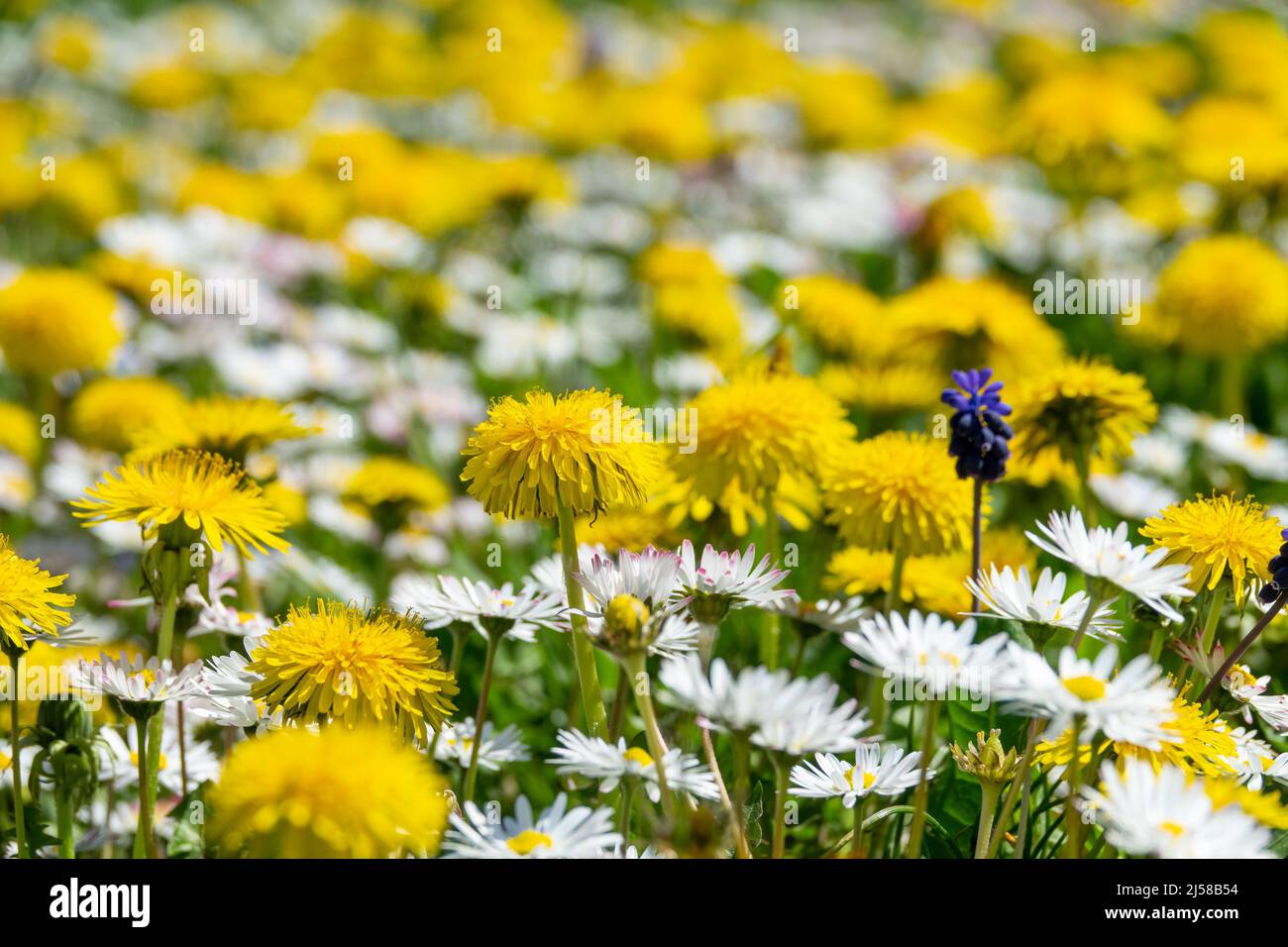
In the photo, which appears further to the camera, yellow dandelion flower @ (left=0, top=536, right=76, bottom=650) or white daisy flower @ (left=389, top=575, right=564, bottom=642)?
white daisy flower @ (left=389, top=575, right=564, bottom=642)

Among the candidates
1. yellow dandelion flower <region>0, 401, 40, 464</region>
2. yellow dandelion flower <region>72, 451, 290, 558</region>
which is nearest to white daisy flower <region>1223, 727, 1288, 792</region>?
yellow dandelion flower <region>72, 451, 290, 558</region>

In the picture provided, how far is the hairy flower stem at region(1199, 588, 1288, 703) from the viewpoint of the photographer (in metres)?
1.47

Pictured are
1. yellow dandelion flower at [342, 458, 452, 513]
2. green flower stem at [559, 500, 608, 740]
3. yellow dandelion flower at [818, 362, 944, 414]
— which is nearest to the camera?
green flower stem at [559, 500, 608, 740]

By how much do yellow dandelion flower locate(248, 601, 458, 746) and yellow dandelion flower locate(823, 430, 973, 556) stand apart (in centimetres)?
68

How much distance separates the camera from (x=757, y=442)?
1925 millimetres

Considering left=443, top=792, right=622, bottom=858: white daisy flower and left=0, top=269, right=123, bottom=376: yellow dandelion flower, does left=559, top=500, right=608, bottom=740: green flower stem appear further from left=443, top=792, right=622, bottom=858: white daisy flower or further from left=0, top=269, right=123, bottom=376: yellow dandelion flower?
left=0, top=269, right=123, bottom=376: yellow dandelion flower

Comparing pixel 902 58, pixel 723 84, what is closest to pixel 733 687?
pixel 723 84

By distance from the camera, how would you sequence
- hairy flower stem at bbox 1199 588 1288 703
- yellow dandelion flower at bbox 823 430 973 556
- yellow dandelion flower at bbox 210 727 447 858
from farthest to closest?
1. yellow dandelion flower at bbox 823 430 973 556
2. hairy flower stem at bbox 1199 588 1288 703
3. yellow dandelion flower at bbox 210 727 447 858

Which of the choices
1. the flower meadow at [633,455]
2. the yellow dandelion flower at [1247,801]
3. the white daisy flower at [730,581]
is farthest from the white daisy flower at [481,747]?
the yellow dandelion flower at [1247,801]

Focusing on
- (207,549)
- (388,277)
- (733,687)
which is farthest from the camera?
(388,277)

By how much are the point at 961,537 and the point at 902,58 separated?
637cm

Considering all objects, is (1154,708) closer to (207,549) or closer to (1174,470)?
(207,549)

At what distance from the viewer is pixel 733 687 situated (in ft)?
4.24

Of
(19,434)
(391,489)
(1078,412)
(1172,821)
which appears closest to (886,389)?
(1078,412)
